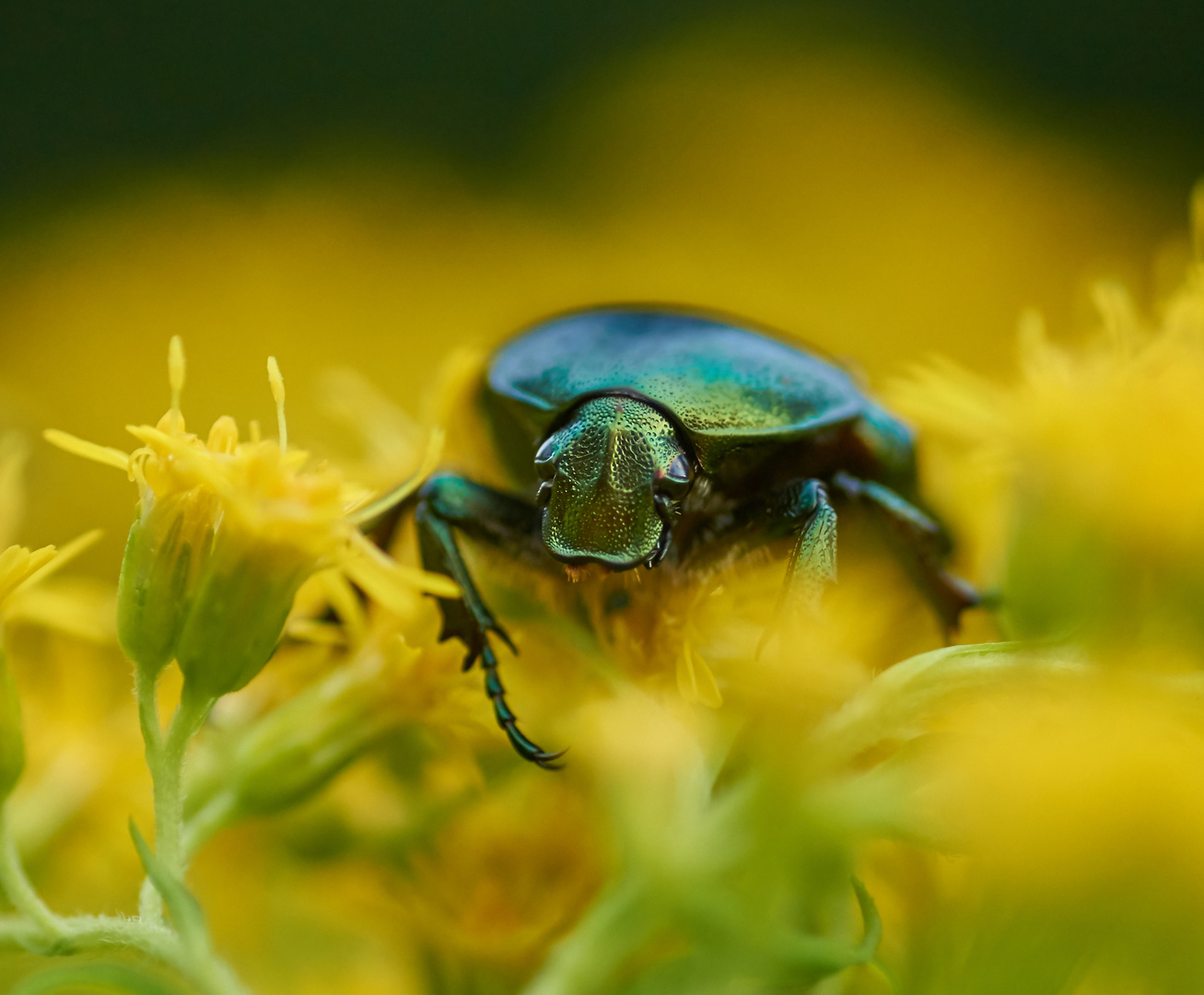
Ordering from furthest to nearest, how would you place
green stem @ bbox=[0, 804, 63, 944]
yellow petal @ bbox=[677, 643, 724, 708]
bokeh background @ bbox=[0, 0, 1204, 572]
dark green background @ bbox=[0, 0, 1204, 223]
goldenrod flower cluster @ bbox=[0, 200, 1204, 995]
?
dark green background @ bbox=[0, 0, 1204, 223], bokeh background @ bbox=[0, 0, 1204, 572], yellow petal @ bbox=[677, 643, 724, 708], green stem @ bbox=[0, 804, 63, 944], goldenrod flower cluster @ bbox=[0, 200, 1204, 995]

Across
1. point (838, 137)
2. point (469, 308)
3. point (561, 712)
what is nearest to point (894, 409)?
point (561, 712)

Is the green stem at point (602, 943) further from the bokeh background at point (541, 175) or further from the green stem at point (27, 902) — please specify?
the bokeh background at point (541, 175)

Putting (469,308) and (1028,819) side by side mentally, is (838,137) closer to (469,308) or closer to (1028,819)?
(469,308)

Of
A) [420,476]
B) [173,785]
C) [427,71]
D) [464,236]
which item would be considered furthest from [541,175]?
[173,785]

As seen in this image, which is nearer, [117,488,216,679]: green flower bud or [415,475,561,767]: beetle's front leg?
[117,488,216,679]: green flower bud

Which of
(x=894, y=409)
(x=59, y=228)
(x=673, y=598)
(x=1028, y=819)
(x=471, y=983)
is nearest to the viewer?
(x=1028, y=819)

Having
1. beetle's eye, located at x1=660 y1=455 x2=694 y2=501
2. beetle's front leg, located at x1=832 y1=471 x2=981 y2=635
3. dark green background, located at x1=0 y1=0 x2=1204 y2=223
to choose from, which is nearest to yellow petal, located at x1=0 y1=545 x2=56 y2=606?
beetle's eye, located at x1=660 y1=455 x2=694 y2=501

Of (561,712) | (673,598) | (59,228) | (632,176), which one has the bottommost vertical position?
(59,228)

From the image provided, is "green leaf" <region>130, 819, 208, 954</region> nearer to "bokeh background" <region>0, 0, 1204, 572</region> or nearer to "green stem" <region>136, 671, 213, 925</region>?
"green stem" <region>136, 671, 213, 925</region>
